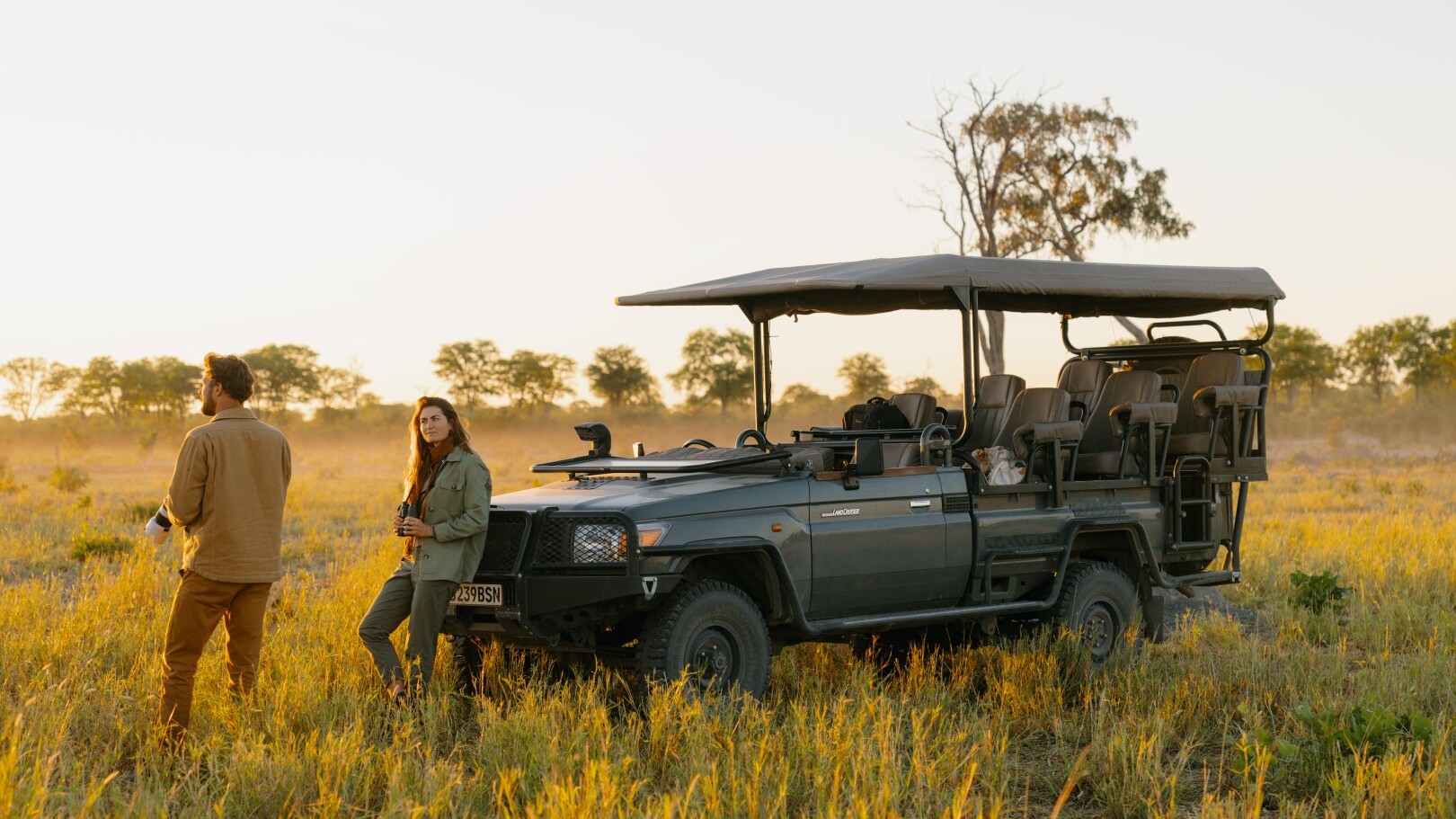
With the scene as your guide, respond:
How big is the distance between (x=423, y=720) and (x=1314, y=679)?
469 cm

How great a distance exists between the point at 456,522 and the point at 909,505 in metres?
2.45

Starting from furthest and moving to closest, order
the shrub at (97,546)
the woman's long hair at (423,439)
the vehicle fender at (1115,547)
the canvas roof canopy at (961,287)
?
→ the shrub at (97,546) < the vehicle fender at (1115,547) < the canvas roof canopy at (961,287) < the woman's long hair at (423,439)

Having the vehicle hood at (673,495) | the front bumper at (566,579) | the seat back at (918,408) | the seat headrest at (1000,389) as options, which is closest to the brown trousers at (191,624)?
the front bumper at (566,579)

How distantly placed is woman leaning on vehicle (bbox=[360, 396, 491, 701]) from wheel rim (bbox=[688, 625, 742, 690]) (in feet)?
3.76

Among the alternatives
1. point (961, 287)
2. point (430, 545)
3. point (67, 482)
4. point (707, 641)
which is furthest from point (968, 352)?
point (67, 482)

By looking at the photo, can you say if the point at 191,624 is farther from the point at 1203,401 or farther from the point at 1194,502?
the point at 1203,401

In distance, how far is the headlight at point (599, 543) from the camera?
708cm

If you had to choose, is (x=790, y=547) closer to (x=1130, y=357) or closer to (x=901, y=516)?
(x=901, y=516)

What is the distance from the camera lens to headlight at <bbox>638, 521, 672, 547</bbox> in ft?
23.1

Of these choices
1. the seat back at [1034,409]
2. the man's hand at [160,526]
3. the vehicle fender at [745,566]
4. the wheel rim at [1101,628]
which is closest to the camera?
the man's hand at [160,526]

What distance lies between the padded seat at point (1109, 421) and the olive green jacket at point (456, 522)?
4220 mm

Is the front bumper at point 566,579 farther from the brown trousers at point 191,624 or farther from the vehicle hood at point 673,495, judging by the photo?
the brown trousers at point 191,624

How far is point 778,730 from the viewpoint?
6.60m

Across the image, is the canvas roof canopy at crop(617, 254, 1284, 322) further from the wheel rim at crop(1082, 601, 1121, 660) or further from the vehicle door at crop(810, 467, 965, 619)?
the wheel rim at crop(1082, 601, 1121, 660)
